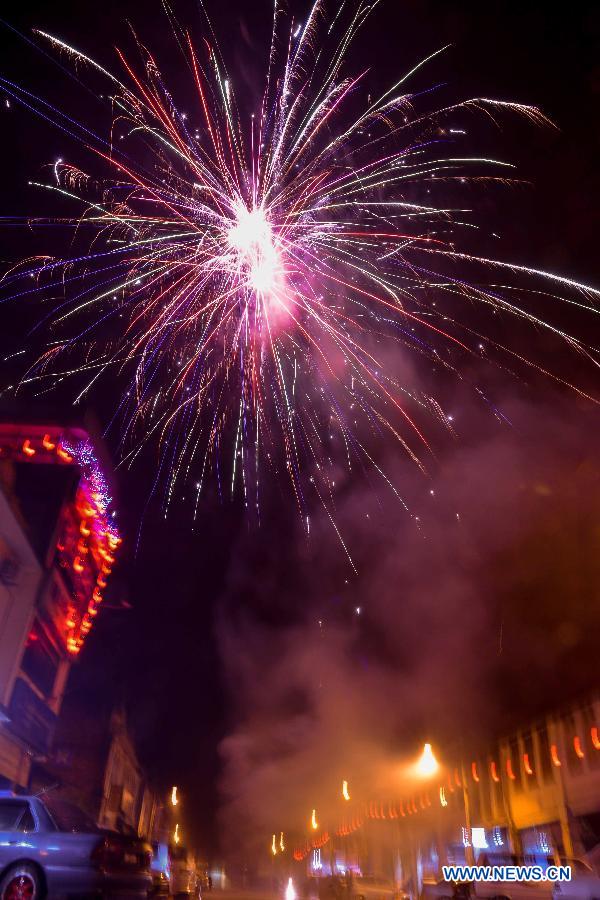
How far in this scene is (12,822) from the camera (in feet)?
23.5

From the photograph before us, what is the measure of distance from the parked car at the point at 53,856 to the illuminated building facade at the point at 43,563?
8.64 m

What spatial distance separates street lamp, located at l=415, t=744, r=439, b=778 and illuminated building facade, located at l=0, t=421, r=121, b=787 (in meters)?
17.7

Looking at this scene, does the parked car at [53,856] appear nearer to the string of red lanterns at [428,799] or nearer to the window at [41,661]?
the window at [41,661]

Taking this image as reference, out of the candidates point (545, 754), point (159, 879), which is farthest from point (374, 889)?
point (159, 879)

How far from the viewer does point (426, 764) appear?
102 ft

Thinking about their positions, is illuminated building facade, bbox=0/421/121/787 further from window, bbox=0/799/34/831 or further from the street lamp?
the street lamp

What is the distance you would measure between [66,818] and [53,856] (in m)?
0.69

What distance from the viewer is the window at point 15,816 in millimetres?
7121

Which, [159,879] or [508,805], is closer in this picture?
[159,879]

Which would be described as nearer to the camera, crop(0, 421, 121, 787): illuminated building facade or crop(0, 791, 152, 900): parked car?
crop(0, 791, 152, 900): parked car

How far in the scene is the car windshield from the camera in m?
7.37

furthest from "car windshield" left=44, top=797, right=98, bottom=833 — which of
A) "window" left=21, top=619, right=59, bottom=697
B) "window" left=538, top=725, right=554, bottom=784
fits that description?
"window" left=538, top=725, right=554, bottom=784

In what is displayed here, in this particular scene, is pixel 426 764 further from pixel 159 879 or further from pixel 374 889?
pixel 159 879

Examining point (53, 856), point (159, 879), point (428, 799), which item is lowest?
point (159, 879)
